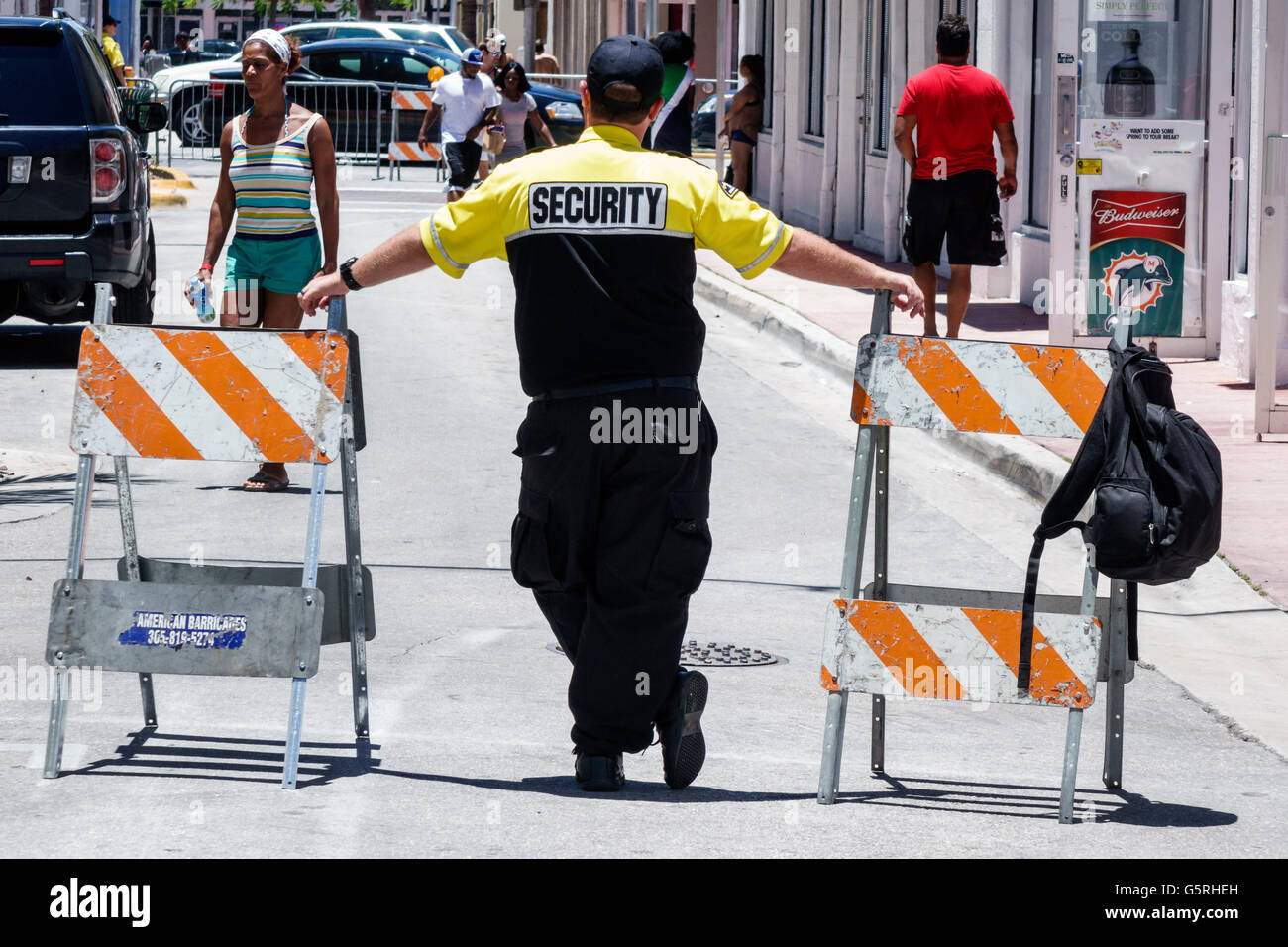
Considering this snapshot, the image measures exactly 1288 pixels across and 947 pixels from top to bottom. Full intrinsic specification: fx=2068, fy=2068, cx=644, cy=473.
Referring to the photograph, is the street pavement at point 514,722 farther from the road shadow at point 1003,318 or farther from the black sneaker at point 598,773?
the road shadow at point 1003,318

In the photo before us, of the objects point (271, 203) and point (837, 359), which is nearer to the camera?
point (271, 203)

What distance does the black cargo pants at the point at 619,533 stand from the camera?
16.5ft

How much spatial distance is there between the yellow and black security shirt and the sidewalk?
358 centimetres

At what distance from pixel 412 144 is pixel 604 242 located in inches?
1114

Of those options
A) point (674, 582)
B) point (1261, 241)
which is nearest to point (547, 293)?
point (674, 582)

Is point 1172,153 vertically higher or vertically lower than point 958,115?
lower

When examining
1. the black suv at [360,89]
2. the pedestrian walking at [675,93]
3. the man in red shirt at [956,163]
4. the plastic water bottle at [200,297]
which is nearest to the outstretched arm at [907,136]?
the man in red shirt at [956,163]

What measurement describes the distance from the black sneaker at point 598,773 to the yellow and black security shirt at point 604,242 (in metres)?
0.93

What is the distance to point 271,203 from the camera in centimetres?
908

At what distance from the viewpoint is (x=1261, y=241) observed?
10.5 m

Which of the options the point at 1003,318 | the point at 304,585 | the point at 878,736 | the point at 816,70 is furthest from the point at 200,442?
the point at 816,70

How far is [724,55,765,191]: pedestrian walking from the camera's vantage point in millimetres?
24984

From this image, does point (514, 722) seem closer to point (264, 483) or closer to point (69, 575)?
point (69, 575)

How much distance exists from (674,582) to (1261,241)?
6.36 metres
